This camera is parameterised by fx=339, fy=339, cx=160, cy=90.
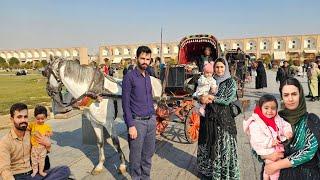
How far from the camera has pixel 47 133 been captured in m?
4.08

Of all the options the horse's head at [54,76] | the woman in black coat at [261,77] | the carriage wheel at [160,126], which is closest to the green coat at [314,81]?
the woman in black coat at [261,77]

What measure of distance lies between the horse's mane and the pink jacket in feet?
9.92

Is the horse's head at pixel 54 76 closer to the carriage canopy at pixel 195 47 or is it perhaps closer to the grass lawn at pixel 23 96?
the carriage canopy at pixel 195 47

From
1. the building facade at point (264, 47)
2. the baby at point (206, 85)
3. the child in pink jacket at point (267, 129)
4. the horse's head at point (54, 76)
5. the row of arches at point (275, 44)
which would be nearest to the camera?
the child in pink jacket at point (267, 129)

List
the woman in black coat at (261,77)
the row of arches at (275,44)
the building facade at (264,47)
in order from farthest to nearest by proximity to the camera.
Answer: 1. the row of arches at (275,44)
2. the building facade at (264,47)
3. the woman in black coat at (261,77)

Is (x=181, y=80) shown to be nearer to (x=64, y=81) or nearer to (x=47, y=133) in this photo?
(x=64, y=81)

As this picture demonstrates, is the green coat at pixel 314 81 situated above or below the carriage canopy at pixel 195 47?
below

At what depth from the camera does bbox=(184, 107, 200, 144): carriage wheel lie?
6488mm

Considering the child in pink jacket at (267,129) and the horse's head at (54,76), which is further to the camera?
the horse's head at (54,76)

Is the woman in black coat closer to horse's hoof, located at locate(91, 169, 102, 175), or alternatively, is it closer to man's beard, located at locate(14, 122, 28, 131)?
horse's hoof, located at locate(91, 169, 102, 175)

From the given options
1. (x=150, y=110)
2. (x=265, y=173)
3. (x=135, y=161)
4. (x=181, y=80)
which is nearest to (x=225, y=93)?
(x=150, y=110)

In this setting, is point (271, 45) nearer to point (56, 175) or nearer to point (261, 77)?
point (261, 77)

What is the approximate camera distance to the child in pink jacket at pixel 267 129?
8.18ft

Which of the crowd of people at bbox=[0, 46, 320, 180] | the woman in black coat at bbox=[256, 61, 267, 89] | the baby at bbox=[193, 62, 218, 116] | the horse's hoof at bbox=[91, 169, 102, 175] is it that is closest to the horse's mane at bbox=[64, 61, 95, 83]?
the crowd of people at bbox=[0, 46, 320, 180]
